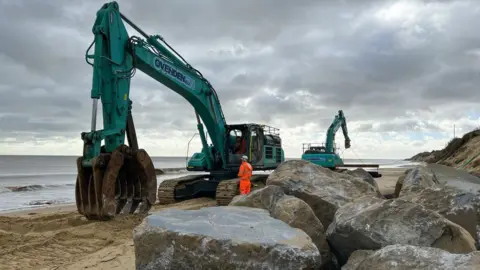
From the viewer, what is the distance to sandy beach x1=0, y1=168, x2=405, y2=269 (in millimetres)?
5977

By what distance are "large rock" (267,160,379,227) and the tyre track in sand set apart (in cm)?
246

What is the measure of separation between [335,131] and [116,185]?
16958mm

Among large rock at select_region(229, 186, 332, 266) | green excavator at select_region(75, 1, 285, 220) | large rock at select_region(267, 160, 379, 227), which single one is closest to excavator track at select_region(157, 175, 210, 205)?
green excavator at select_region(75, 1, 285, 220)

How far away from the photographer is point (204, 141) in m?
13.3

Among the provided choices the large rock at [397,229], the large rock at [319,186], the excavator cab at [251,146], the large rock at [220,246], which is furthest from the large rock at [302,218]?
the excavator cab at [251,146]

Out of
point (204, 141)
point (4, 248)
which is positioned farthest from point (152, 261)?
point (204, 141)

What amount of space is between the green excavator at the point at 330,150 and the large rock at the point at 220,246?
15.7 meters

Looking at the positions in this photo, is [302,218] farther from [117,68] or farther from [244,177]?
[117,68]

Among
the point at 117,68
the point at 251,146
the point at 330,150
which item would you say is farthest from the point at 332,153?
the point at 117,68

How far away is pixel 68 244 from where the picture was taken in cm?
711

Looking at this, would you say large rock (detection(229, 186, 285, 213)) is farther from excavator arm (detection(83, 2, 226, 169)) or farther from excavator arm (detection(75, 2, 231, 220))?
excavator arm (detection(83, 2, 226, 169))

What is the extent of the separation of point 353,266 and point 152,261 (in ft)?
5.60

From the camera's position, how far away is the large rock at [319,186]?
596 centimetres

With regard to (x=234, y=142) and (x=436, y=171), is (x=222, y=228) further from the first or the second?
(x=234, y=142)
